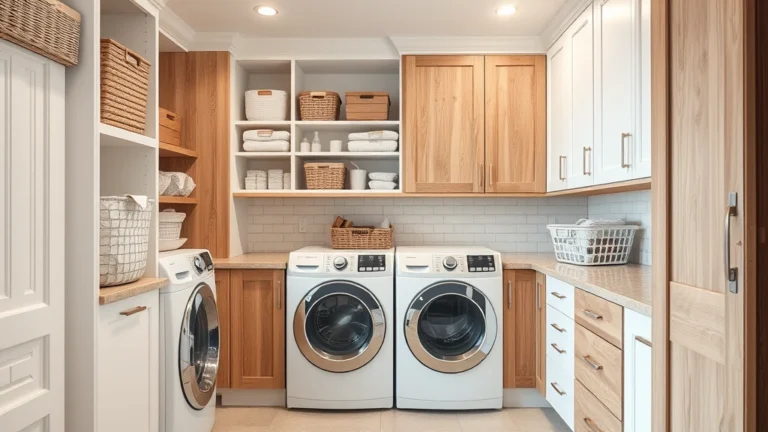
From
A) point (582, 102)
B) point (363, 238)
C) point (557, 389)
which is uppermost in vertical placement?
point (582, 102)

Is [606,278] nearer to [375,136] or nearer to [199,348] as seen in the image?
[375,136]

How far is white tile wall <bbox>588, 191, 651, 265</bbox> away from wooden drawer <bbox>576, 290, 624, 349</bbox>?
72cm

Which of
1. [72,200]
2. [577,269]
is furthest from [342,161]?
[72,200]

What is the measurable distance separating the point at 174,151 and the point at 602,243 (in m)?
2.47

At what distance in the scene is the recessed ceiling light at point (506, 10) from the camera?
9.40 ft

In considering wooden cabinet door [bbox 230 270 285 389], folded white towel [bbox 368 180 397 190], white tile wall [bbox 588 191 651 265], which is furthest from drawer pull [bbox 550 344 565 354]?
wooden cabinet door [bbox 230 270 285 389]

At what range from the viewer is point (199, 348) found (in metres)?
2.71

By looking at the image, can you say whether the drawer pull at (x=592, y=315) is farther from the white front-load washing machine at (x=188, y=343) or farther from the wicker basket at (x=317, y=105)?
the wicker basket at (x=317, y=105)

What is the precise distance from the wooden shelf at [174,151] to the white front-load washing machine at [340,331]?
0.95 meters

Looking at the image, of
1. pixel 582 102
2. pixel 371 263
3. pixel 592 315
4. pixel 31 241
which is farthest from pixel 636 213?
pixel 31 241

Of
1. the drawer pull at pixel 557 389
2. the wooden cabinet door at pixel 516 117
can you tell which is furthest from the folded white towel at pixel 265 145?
the drawer pull at pixel 557 389

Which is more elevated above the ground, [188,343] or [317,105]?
[317,105]

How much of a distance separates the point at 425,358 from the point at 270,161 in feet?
5.93

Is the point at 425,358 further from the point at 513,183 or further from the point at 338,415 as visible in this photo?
the point at 513,183
